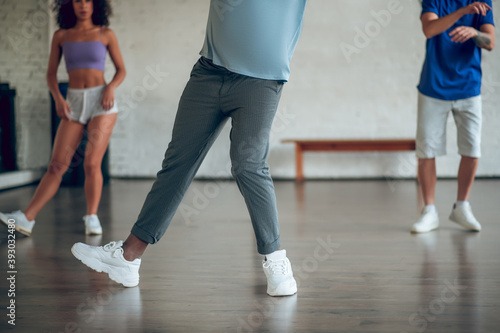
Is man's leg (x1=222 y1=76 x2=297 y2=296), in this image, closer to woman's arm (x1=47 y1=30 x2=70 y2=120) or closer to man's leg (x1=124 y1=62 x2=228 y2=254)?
man's leg (x1=124 y1=62 x2=228 y2=254)

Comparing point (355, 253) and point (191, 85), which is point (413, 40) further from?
point (191, 85)

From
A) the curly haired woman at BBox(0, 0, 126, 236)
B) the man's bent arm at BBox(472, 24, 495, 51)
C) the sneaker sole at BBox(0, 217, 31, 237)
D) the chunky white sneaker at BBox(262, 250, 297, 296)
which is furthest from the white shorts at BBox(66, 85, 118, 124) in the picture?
the man's bent arm at BBox(472, 24, 495, 51)

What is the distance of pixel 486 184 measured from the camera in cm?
586

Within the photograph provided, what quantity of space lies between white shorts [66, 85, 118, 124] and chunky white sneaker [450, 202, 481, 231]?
2.08 metres

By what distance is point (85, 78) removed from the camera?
333 cm

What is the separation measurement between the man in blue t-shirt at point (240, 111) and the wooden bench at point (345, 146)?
4.43 meters

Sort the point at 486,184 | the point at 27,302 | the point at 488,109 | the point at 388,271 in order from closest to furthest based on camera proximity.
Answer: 1. the point at 27,302
2. the point at 388,271
3. the point at 486,184
4. the point at 488,109

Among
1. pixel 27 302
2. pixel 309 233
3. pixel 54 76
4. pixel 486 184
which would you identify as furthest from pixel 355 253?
pixel 486 184

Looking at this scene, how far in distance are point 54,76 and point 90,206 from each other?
79 cm

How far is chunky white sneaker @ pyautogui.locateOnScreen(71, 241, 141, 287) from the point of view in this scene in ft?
7.01

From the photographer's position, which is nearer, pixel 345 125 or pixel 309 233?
pixel 309 233

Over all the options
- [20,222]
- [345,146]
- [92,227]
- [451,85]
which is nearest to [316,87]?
[345,146]

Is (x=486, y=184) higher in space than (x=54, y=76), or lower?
lower

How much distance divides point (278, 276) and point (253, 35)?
33.4 inches
